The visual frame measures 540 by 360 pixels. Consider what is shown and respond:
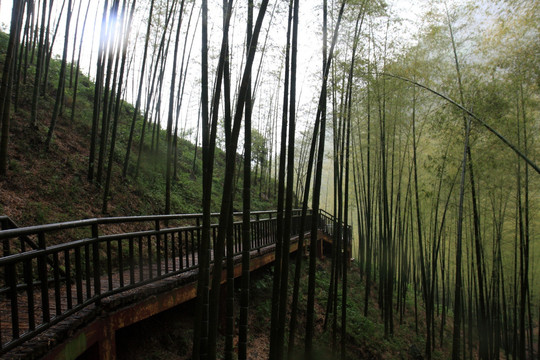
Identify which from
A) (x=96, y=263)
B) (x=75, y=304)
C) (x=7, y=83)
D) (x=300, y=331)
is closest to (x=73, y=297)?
(x=75, y=304)

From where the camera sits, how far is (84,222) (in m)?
2.19

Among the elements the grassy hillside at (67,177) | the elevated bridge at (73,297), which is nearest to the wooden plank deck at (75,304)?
the elevated bridge at (73,297)

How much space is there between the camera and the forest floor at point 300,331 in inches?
133

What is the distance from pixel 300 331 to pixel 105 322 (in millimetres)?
4316

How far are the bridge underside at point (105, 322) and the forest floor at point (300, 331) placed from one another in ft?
2.11

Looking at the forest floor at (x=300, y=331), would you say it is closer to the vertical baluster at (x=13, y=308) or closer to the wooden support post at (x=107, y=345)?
the wooden support post at (x=107, y=345)

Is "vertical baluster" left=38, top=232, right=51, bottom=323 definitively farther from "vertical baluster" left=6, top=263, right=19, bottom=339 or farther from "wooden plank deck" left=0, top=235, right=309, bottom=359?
"vertical baluster" left=6, top=263, right=19, bottom=339

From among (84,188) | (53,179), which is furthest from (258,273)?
(53,179)

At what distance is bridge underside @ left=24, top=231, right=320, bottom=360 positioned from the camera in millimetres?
1771

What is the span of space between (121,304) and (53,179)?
4187 mm

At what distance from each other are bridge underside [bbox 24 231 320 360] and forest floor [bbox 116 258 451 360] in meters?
0.64

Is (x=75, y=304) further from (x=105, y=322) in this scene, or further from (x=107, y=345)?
(x=107, y=345)

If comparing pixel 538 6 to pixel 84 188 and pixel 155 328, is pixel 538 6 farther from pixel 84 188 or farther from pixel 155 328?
pixel 84 188

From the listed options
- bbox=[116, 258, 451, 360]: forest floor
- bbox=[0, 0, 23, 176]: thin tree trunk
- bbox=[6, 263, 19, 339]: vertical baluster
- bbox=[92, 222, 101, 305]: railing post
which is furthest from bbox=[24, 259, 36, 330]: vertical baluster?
bbox=[0, 0, 23, 176]: thin tree trunk
